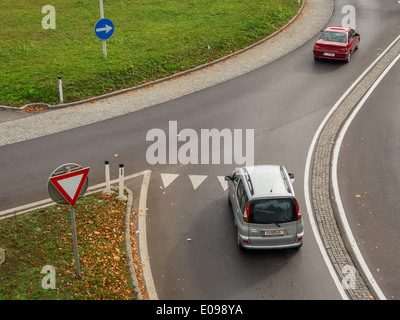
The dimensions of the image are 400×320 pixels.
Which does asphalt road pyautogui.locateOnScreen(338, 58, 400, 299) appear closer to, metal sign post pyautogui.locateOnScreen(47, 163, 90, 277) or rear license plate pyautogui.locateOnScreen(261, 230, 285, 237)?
rear license plate pyautogui.locateOnScreen(261, 230, 285, 237)

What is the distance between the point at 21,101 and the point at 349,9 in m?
22.6

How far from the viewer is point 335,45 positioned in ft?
80.6

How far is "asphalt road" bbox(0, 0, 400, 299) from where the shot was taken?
465 inches

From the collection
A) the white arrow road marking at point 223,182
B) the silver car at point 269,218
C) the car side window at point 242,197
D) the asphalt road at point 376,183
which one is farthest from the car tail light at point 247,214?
the white arrow road marking at point 223,182

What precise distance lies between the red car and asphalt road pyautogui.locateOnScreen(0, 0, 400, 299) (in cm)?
50

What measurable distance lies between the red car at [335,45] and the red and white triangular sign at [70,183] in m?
17.6

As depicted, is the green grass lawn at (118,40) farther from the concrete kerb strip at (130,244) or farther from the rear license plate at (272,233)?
the rear license plate at (272,233)

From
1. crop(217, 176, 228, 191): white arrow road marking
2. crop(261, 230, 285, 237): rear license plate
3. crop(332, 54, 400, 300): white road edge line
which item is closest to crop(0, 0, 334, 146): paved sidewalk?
crop(332, 54, 400, 300): white road edge line

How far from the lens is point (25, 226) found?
12.9m

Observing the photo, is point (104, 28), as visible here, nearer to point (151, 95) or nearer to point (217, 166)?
point (151, 95)

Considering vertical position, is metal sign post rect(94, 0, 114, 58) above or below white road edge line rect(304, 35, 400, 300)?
above

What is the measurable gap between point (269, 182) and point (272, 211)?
83 centimetres

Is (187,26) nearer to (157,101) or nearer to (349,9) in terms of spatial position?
(157,101)

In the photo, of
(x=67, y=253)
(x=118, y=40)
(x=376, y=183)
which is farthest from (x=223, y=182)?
(x=118, y=40)
